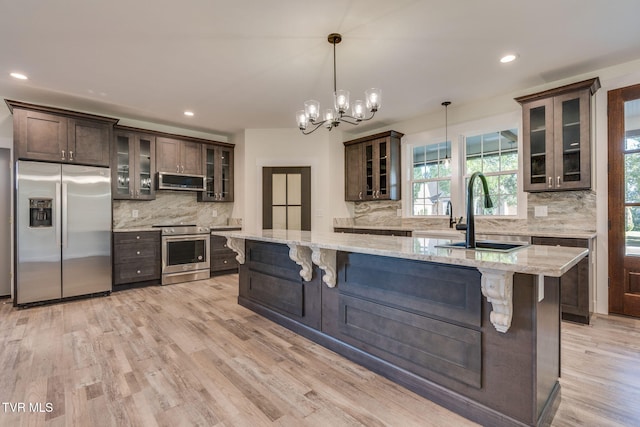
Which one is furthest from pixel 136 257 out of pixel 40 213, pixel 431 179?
pixel 431 179

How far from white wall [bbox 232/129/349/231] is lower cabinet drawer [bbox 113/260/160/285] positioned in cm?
167

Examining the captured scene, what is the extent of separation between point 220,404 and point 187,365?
63cm

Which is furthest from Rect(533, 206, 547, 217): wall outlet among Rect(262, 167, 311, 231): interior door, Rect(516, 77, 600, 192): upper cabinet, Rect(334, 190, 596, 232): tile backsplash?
Rect(262, 167, 311, 231): interior door

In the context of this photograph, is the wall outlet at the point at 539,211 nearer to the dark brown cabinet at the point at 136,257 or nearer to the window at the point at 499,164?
the window at the point at 499,164

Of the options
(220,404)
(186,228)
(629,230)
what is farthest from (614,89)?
(186,228)

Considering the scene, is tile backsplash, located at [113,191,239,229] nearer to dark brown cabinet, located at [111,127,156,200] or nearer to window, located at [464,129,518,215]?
dark brown cabinet, located at [111,127,156,200]

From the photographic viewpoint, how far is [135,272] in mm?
4730

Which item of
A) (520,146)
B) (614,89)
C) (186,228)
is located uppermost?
(614,89)

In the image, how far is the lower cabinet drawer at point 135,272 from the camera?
459 cm

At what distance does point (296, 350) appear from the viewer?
2.59 meters

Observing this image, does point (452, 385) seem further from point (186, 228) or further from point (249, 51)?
point (186, 228)

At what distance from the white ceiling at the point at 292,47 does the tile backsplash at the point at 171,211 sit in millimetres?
1666

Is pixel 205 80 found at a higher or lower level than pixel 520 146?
higher

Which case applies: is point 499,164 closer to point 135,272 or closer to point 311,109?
point 311,109
